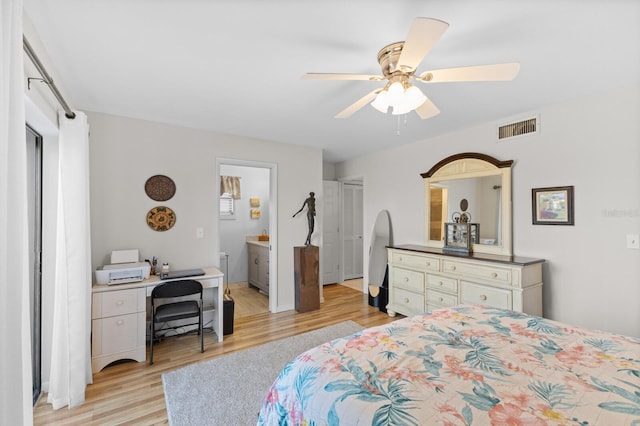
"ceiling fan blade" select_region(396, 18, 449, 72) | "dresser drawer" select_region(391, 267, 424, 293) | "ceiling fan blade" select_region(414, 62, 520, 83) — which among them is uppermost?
"ceiling fan blade" select_region(396, 18, 449, 72)

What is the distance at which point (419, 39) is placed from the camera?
123 centimetres

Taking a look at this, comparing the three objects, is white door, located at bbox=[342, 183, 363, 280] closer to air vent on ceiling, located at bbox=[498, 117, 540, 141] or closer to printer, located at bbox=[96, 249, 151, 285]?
air vent on ceiling, located at bbox=[498, 117, 540, 141]

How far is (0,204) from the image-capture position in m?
0.82

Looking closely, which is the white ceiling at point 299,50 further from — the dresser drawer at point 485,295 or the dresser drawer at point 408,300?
the dresser drawer at point 408,300

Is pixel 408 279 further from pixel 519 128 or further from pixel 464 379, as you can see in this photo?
pixel 464 379

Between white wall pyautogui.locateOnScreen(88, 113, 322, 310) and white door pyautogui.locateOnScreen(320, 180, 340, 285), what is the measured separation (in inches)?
49.6

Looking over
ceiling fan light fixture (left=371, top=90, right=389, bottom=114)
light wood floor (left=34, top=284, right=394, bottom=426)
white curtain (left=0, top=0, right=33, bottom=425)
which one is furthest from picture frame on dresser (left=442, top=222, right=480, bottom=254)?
white curtain (left=0, top=0, right=33, bottom=425)

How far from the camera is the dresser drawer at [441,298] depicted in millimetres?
3037

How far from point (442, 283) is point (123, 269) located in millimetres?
3249

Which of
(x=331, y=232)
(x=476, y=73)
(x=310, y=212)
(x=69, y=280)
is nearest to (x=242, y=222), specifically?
(x=331, y=232)

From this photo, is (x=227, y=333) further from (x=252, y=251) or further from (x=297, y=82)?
(x=297, y=82)

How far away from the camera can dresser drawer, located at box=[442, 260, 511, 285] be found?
8.57ft

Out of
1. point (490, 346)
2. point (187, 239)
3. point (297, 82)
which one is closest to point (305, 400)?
point (490, 346)

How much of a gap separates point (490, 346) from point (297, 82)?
2099 mm
